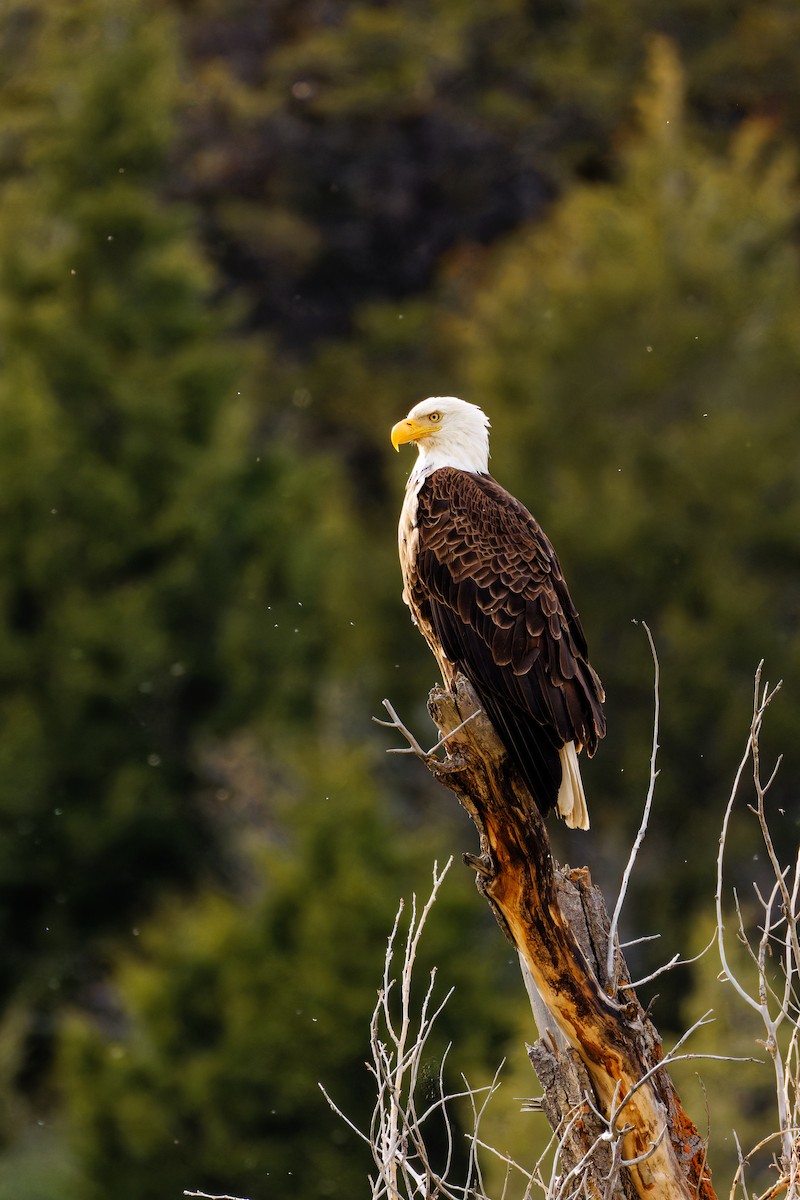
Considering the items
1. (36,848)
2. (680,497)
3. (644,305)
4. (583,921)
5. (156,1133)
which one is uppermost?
(583,921)

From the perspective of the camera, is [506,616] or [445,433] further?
[445,433]

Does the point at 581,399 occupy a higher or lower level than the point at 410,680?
higher

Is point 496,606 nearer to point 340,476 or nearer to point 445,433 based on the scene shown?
point 445,433

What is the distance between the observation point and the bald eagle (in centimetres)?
442

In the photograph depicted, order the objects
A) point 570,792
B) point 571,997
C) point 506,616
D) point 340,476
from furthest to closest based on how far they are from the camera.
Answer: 1. point 340,476
2. point 506,616
3. point 570,792
4. point 571,997

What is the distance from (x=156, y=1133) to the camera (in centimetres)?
1098

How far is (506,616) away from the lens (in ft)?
15.4

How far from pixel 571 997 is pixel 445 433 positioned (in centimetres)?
198

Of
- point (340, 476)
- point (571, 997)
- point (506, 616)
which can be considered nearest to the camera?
point (571, 997)

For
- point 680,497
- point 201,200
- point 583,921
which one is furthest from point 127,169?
point 583,921

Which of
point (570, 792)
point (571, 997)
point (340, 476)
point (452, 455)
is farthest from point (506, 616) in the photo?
point (340, 476)

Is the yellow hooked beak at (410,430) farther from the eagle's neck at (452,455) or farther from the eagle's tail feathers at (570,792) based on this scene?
the eagle's tail feathers at (570,792)

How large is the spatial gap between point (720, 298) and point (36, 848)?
26.8 ft

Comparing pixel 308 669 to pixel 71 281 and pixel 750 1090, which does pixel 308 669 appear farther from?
pixel 750 1090
